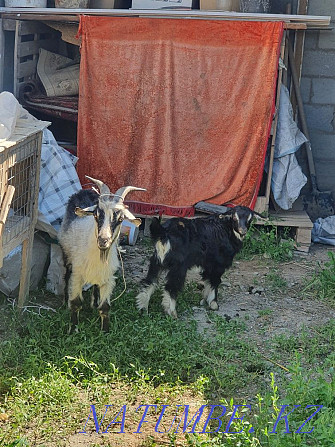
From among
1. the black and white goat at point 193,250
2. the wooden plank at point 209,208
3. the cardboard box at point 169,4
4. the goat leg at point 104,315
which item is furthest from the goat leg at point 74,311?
the cardboard box at point 169,4

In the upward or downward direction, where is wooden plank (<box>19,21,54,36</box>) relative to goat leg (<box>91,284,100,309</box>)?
upward

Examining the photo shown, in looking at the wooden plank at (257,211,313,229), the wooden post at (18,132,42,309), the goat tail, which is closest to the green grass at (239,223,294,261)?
the wooden plank at (257,211,313,229)

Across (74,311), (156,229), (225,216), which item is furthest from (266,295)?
(74,311)

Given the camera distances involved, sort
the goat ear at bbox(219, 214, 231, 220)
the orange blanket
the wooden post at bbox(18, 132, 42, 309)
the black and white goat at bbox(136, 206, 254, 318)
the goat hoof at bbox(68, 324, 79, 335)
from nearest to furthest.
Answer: the goat hoof at bbox(68, 324, 79, 335) → the wooden post at bbox(18, 132, 42, 309) → the black and white goat at bbox(136, 206, 254, 318) → the goat ear at bbox(219, 214, 231, 220) → the orange blanket

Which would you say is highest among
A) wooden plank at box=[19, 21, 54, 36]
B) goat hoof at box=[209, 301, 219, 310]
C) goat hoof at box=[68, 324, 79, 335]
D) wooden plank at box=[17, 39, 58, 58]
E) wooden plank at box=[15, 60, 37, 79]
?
wooden plank at box=[19, 21, 54, 36]

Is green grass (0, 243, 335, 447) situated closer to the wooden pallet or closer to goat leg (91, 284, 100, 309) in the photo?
goat leg (91, 284, 100, 309)

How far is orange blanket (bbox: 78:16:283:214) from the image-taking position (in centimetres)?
823

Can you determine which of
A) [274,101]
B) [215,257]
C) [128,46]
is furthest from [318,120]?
[215,257]

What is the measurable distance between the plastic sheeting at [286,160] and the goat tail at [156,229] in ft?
8.10

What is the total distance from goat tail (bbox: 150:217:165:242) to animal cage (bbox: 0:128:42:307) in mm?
1013

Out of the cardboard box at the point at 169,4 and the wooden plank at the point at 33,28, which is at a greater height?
the cardboard box at the point at 169,4

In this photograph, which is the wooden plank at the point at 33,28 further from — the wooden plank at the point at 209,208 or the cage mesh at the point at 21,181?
the cage mesh at the point at 21,181

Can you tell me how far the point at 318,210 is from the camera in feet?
30.6

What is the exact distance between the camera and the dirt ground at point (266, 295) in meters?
6.76
